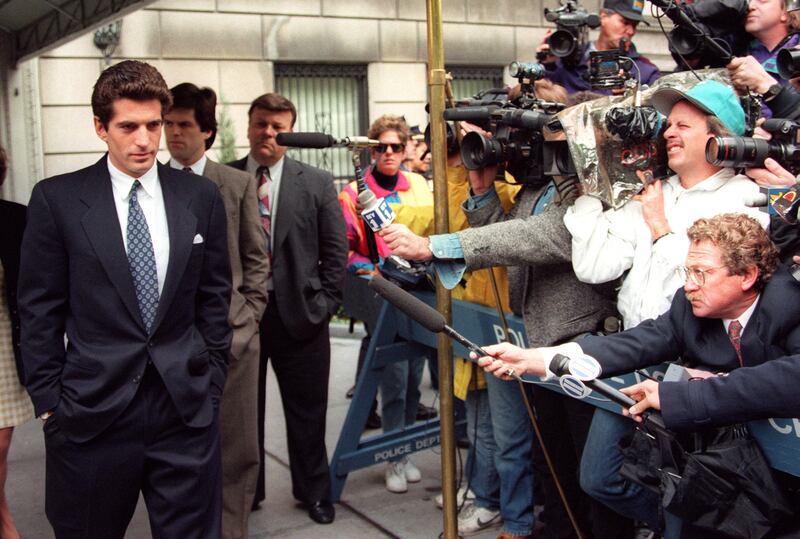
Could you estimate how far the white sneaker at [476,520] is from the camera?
15.6ft

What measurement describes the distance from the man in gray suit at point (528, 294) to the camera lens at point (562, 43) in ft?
5.09

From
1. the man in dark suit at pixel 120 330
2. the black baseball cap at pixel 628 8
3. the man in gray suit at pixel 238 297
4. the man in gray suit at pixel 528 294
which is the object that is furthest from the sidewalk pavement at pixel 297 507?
the black baseball cap at pixel 628 8

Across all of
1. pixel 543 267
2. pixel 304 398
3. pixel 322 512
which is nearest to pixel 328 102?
pixel 304 398

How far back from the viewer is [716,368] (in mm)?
2957

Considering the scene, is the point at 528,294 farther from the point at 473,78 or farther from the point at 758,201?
the point at 473,78

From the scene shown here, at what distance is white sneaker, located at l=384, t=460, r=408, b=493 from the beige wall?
6.97 meters

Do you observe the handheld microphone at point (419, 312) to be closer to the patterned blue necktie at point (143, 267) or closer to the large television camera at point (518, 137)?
the patterned blue necktie at point (143, 267)

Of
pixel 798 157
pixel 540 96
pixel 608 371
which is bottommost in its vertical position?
pixel 608 371

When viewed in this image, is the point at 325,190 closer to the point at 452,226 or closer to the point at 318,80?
the point at 452,226

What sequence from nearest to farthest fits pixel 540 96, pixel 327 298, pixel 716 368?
pixel 716 368, pixel 540 96, pixel 327 298

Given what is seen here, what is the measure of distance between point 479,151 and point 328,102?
9524 mm

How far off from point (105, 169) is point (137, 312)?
529 millimetres

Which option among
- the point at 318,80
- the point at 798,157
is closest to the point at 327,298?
the point at 798,157

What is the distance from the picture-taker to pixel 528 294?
3920 millimetres
